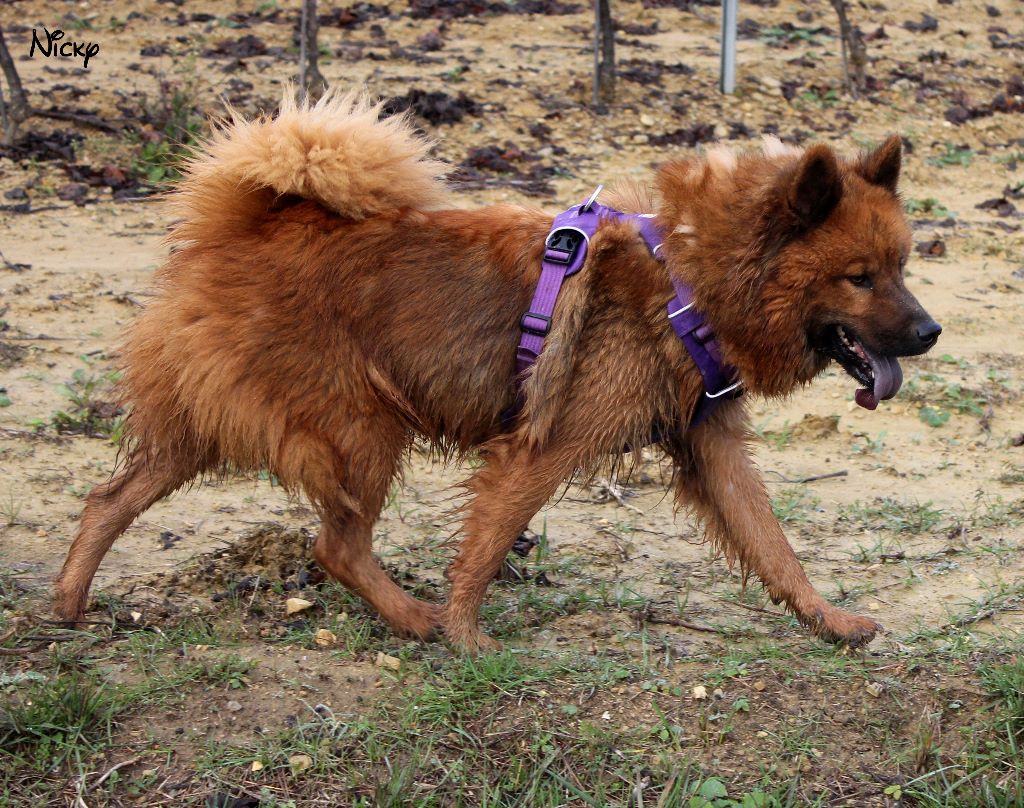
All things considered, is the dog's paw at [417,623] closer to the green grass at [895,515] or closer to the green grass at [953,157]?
the green grass at [895,515]

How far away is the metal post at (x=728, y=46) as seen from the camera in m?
11.1

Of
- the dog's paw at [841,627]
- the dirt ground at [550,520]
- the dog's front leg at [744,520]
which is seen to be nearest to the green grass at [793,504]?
the dirt ground at [550,520]

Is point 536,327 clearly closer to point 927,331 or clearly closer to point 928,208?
point 927,331

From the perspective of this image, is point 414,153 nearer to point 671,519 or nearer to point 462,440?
point 462,440

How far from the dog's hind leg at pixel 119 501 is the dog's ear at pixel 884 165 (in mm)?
2576

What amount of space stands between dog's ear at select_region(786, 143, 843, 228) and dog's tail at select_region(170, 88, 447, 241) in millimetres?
1300

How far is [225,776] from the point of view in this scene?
10.8ft

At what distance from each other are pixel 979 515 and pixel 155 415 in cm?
365

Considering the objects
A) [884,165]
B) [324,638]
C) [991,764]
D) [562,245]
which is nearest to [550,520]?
[324,638]

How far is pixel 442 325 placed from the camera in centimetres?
411

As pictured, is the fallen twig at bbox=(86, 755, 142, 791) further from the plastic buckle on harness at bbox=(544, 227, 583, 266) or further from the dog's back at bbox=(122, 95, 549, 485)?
the plastic buckle on harness at bbox=(544, 227, 583, 266)

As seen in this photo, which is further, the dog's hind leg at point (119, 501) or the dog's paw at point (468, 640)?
the dog's hind leg at point (119, 501)

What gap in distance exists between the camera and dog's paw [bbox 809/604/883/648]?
4.14 metres

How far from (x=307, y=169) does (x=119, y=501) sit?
137 cm
